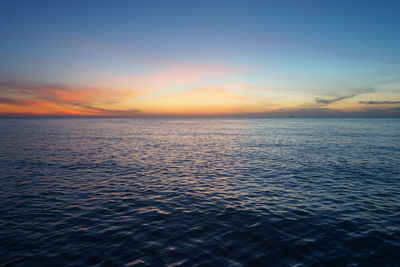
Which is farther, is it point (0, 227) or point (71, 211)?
point (71, 211)

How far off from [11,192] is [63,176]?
5.81 m

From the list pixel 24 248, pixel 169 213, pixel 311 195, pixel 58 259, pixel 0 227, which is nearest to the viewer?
pixel 58 259

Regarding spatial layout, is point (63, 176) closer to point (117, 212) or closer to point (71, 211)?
point (71, 211)

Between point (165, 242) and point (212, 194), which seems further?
point (212, 194)

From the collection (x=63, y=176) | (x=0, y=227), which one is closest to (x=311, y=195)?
(x=0, y=227)

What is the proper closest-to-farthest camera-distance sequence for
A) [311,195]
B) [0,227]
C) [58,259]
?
[58,259] → [0,227] → [311,195]

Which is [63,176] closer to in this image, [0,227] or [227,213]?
[0,227]

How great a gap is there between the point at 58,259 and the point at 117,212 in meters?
5.46

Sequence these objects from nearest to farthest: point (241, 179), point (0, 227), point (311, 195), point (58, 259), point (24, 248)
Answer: point (58, 259) < point (24, 248) < point (0, 227) < point (311, 195) < point (241, 179)

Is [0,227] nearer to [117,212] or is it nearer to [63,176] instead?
[117,212]

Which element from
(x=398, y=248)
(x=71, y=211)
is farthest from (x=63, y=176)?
(x=398, y=248)

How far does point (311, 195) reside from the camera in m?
19.5

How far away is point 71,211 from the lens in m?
16.0

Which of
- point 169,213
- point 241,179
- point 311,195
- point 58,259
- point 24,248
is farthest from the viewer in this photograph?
point 241,179
